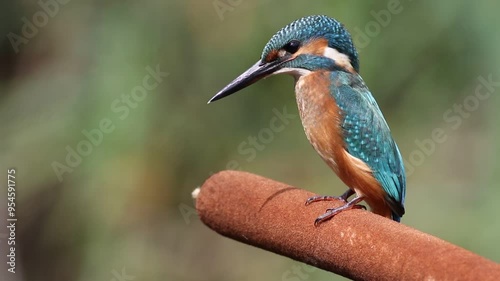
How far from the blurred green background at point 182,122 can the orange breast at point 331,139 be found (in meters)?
0.65

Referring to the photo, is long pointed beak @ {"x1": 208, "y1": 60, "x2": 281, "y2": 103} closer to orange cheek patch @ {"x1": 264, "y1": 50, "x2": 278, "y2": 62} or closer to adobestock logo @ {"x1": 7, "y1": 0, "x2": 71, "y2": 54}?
orange cheek patch @ {"x1": 264, "y1": 50, "x2": 278, "y2": 62}

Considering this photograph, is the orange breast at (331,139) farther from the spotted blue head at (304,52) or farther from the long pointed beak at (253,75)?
the long pointed beak at (253,75)

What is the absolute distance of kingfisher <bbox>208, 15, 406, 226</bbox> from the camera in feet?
6.76

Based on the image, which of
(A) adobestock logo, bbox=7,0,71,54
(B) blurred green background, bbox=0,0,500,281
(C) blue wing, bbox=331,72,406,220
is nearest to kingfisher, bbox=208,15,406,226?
(C) blue wing, bbox=331,72,406,220

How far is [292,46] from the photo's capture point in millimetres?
2053

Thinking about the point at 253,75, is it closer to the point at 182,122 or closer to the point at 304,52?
the point at 304,52

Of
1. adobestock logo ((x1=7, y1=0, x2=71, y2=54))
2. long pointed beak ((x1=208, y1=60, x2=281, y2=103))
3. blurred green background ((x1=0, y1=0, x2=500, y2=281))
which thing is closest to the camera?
long pointed beak ((x1=208, y1=60, x2=281, y2=103))

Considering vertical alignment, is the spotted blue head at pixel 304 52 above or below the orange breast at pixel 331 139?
above

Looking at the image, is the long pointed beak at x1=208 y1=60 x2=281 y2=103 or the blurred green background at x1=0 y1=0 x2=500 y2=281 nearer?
the long pointed beak at x1=208 y1=60 x2=281 y2=103

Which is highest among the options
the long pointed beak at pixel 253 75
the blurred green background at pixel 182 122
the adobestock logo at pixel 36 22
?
the adobestock logo at pixel 36 22

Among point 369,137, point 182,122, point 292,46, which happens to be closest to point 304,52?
point 292,46

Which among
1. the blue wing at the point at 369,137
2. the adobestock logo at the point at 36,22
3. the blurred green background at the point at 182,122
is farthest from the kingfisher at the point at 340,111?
the adobestock logo at the point at 36,22

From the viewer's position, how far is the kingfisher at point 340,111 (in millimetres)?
2061

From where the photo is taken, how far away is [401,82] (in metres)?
2.80
